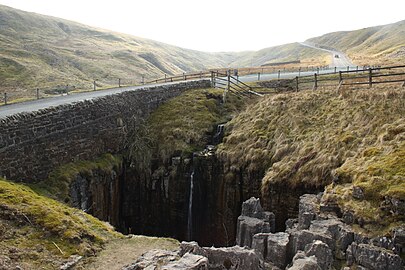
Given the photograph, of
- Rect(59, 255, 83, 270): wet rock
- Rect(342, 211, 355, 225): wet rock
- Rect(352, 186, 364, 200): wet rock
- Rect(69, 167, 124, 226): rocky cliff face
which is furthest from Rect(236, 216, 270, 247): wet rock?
Rect(69, 167, 124, 226): rocky cliff face

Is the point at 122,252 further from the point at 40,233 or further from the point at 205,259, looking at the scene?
the point at 205,259

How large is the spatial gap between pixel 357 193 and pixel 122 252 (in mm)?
10418

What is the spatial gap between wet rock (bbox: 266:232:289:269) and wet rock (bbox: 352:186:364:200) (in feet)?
13.6

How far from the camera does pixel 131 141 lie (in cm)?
3005

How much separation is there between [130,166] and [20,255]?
16.0m

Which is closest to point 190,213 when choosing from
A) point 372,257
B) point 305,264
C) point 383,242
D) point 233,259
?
point 233,259

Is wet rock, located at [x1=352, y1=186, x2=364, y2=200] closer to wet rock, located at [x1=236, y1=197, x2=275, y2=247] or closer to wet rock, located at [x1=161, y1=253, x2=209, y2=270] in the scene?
wet rock, located at [x1=236, y1=197, x2=275, y2=247]

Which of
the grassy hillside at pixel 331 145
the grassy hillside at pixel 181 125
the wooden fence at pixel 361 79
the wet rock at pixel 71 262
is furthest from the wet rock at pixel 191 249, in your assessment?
the wooden fence at pixel 361 79

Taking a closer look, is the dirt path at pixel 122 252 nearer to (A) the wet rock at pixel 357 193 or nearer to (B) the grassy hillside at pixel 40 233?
(B) the grassy hillside at pixel 40 233

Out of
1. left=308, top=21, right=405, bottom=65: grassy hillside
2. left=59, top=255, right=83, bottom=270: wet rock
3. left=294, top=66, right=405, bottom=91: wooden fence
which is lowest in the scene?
left=59, top=255, right=83, bottom=270: wet rock

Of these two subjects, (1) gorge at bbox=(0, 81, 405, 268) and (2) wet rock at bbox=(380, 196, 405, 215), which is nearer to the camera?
(2) wet rock at bbox=(380, 196, 405, 215)

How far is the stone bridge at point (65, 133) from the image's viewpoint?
65.4ft

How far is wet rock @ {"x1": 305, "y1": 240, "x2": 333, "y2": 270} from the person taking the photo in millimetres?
13580

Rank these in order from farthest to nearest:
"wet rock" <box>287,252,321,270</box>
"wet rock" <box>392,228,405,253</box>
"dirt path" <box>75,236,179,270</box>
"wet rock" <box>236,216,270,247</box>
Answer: "wet rock" <box>236,216,270,247</box>
"wet rock" <box>392,228,405,253</box>
"dirt path" <box>75,236,179,270</box>
"wet rock" <box>287,252,321,270</box>
